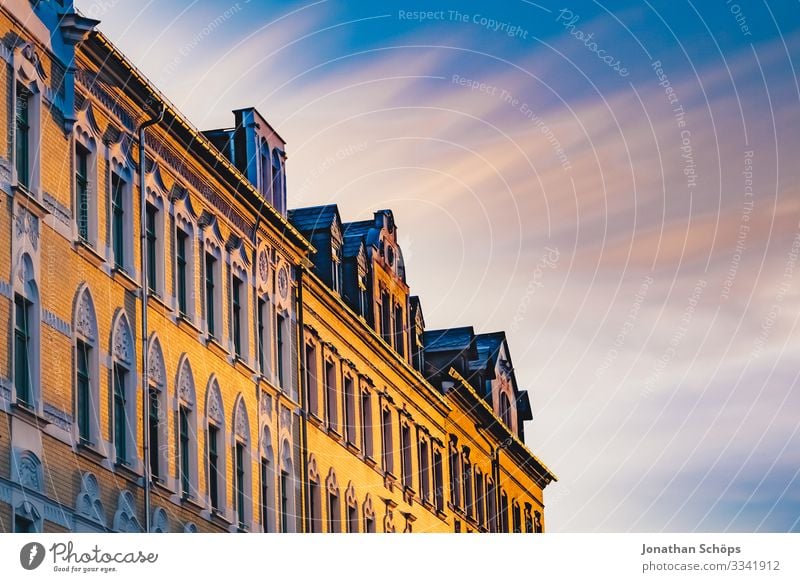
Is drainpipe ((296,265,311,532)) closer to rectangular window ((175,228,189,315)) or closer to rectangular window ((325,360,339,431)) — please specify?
rectangular window ((325,360,339,431))

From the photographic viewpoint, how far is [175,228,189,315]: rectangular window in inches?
1419

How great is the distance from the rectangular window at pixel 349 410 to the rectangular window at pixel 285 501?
14.8ft

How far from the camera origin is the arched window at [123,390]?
3231 cm

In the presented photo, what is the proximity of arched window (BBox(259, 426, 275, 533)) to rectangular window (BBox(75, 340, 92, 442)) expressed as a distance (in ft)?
27.3

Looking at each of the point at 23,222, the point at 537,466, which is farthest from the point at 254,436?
the point at 537,466

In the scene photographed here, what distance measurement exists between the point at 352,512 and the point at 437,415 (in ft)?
29.6

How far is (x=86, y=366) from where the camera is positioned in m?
31.4

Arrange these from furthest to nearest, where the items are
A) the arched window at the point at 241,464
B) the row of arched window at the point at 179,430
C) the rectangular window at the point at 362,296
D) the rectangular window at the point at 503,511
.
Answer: the rectangular window at the point at 503,511 → the rectangular window at the point at 362,296 → the arched window at the point at 241,464 → the row of arched window at the point at 179,430

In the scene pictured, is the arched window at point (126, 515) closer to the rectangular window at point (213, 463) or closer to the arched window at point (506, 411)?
the rectangular window at point (213, 463)

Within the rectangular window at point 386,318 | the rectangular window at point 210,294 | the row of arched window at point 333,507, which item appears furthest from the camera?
the rectangular window at point 386,318

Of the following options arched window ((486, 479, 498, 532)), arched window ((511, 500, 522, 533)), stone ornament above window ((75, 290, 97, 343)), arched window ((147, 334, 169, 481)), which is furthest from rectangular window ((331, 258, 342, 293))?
arched window ((511, 500, 522, 533))
